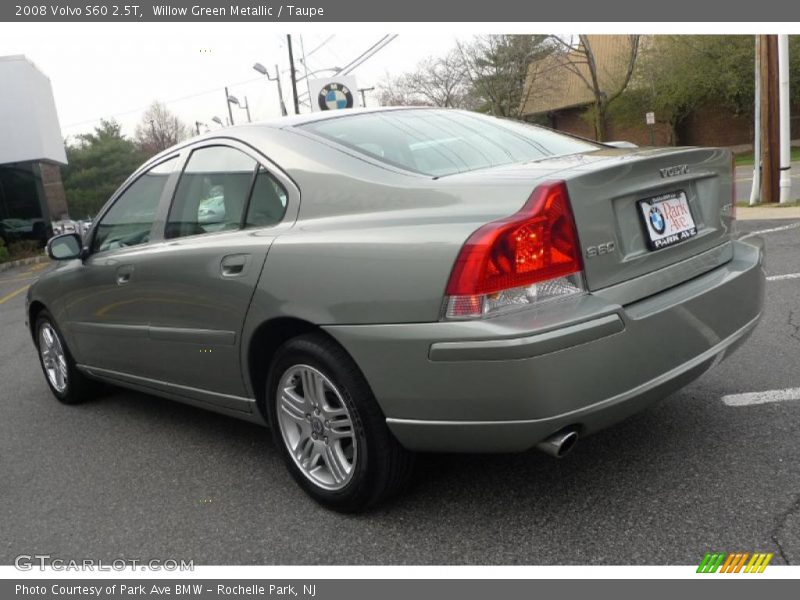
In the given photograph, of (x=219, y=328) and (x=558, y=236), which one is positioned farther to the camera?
(x=219, y=328)

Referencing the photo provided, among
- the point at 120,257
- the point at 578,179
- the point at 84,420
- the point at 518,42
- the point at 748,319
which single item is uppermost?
the point at 518,42

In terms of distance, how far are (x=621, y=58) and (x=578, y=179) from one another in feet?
132

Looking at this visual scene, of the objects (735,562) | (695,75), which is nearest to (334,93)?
(735,562)

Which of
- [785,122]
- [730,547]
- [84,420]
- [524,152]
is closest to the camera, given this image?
[730,547]

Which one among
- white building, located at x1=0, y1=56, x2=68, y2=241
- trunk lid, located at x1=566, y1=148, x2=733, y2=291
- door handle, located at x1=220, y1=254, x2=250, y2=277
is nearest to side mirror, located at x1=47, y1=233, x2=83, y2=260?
door handle, located at x1=220, y1=254, x2=250, y2=277

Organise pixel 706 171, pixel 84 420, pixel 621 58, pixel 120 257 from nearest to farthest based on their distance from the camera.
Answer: pixel 706 171
pixel 120 257
pixel 84 420
pixel 621 58

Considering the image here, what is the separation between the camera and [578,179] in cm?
251

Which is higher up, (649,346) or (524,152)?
(524,152)

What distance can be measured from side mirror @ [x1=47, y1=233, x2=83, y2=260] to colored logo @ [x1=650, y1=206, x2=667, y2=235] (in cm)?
326

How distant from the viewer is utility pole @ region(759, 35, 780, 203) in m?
12.1

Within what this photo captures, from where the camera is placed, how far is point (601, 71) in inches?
1631

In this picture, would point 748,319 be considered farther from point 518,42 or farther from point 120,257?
point 518,42

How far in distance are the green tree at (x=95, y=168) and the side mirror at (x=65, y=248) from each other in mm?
53553

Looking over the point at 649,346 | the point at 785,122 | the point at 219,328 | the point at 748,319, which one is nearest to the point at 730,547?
the point at 649,346
